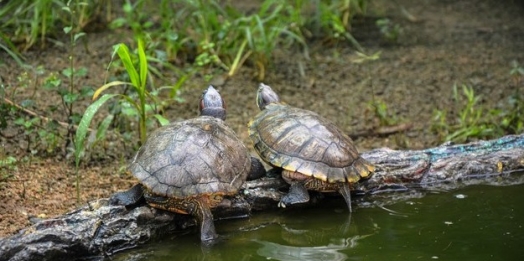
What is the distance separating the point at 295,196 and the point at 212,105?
2.95 ft

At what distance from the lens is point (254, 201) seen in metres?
4.86

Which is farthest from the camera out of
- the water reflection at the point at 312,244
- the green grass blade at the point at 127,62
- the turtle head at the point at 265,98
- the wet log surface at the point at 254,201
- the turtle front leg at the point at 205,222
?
the turtle head at the point at 265,98

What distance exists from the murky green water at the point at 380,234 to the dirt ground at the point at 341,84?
1.02m

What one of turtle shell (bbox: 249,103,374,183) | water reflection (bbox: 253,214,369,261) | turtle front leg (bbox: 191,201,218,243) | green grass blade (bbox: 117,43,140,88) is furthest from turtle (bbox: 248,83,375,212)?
green grass blade (bbox: 117,43,140,88)

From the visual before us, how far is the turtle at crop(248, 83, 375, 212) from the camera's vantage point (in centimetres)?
480

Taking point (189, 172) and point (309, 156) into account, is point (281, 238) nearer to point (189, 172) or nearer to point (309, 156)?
point (309, 156)

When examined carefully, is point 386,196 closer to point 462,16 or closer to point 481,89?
point 481,89

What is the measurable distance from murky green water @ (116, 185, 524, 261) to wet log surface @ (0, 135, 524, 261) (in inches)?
3.9

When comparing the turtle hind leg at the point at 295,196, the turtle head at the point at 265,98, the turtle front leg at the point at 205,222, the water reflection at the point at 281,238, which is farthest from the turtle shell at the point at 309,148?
the turtle front leg at the point at 205,222

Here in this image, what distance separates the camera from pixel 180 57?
7199 mm

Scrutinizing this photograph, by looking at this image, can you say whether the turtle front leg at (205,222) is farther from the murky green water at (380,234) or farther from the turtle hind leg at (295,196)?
the turtle hind leg at (295,196)

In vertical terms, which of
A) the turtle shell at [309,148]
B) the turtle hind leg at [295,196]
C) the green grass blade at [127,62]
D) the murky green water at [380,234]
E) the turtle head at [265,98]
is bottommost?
the murky green water at [380,234]

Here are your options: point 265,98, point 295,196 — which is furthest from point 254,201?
point 265,98

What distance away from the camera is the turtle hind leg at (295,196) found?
484 cm
